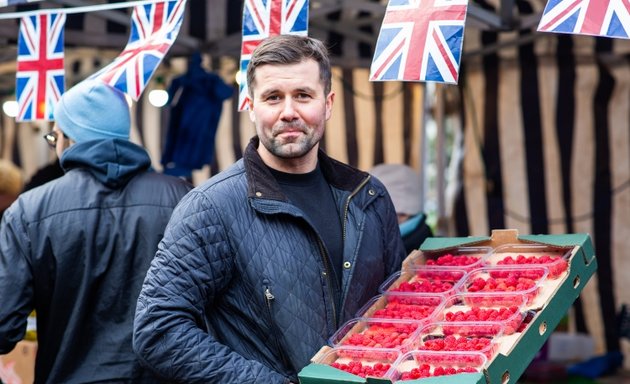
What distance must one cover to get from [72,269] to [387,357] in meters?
1.32

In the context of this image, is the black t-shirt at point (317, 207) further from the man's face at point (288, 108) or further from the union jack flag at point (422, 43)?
the union jack flag at point (422, 43)

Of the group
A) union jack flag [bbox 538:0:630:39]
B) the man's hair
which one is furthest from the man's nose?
union jack flag [bbox 538:0:630:39]

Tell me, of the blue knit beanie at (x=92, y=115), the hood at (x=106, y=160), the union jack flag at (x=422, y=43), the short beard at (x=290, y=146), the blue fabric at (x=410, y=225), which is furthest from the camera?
the blue fabric at (x=410, y=225)

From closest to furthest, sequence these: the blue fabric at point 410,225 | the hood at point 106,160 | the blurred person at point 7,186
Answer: the hood at point 106,160
the blue fabric at point 410,225
the blurred person at point 7,186

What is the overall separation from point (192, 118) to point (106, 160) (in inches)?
127

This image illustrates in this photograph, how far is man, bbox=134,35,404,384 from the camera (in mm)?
2523

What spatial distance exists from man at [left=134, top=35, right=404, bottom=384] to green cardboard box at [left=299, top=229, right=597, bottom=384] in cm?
17

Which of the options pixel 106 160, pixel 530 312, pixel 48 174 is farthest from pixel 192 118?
pixel 530 312

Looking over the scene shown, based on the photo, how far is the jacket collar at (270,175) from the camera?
8.76 ft

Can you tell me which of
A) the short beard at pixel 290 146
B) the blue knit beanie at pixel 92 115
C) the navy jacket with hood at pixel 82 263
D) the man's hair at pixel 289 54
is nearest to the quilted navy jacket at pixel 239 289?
the short beard at pixel 290 146

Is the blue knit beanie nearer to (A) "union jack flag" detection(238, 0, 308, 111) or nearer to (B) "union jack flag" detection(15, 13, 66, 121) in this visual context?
(A) "union jack flag" detection(238, 0, 308, 111)

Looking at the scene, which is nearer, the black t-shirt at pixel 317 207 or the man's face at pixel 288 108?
the man's face at pixel 288 108

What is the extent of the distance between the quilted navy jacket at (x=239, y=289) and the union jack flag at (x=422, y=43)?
778 mm

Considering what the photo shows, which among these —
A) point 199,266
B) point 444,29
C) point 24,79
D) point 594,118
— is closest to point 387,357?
point 199,266
